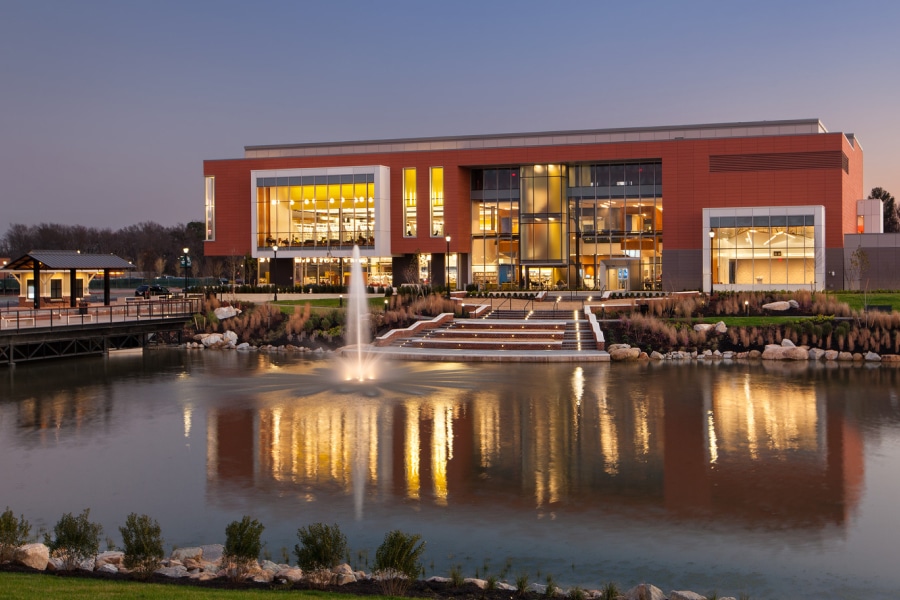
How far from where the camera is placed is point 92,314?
44969 mm

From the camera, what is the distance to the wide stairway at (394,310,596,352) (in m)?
40.6

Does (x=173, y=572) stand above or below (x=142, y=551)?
below

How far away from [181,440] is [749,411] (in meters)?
15.7

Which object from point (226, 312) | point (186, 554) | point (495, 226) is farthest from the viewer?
point (495, 226)

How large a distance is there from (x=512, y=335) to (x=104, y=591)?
33574mm

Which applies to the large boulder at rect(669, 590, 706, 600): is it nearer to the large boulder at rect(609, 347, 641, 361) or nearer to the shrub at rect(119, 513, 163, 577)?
the shrub at rect(119, 513, 163, 577)

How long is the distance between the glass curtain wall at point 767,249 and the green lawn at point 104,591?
57.6m

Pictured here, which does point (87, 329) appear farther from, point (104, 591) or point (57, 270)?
point (104, 591)

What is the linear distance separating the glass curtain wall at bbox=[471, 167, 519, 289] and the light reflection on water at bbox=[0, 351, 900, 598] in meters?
43.5

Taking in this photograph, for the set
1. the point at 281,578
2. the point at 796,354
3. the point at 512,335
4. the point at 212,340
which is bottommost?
the point at 281,578

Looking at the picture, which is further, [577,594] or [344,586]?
[344,586]

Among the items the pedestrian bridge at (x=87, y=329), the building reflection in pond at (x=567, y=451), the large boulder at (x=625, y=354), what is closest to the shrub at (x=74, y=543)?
the building reflection in pond at (x=567, y=451)

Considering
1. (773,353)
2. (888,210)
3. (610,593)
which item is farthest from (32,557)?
(888,210)

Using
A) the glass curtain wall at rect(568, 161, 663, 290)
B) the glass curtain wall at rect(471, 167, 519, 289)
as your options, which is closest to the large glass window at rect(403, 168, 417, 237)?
the glass curtain wall at rect(471, 167, 519, 289)
